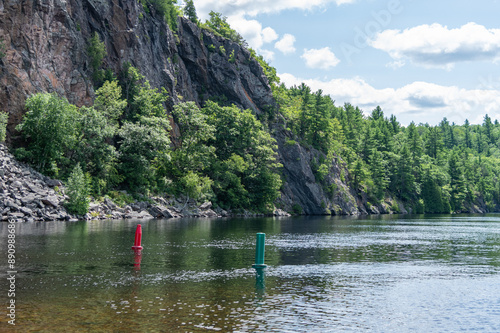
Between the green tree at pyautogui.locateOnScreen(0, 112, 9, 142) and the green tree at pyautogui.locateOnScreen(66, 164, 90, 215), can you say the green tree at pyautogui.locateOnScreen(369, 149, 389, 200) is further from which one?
the green tree at pyautogui.locateOnScreen(0, 112, 9, 142)

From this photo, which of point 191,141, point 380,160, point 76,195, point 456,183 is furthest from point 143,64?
point 456,183

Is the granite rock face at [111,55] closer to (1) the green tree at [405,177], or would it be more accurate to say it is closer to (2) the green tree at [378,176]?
(2) the green tree at [378,176]

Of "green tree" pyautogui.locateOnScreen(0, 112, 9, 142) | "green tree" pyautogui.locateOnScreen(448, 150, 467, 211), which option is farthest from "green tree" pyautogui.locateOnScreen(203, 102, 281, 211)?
"green tree" pyautogui.locateOnScreen(448, 150, 467, 211)

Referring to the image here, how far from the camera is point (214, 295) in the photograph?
18.2 metres

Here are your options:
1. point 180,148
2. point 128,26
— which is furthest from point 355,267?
point 128,26

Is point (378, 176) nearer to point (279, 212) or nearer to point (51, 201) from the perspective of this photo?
point (279, 212)

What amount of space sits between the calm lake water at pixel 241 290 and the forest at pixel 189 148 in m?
39.2

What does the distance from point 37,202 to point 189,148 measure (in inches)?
1767

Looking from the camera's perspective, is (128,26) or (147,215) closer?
(147,215)

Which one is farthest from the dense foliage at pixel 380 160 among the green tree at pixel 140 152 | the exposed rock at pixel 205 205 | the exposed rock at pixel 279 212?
the green tree at pixel 140 152

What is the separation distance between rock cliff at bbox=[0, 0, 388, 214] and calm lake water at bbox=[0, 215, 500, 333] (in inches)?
1903

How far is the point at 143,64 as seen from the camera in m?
103

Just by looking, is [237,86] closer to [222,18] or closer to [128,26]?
[222,18]

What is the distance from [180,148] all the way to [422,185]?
349 ft
